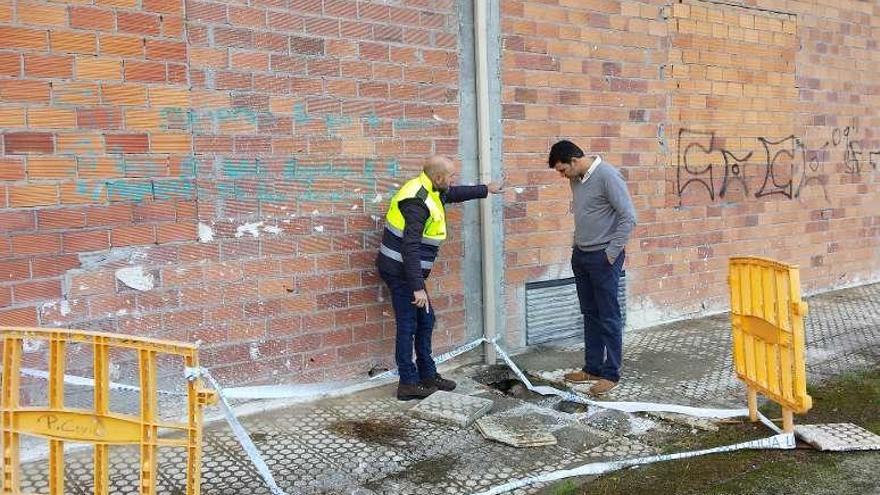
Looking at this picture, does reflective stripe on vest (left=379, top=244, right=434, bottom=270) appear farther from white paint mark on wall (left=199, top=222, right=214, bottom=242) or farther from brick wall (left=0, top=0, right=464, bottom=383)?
white paint mark on wall (left=199, top=222, right=214, bottom=242)

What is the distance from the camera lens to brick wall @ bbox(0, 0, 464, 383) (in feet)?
13.5

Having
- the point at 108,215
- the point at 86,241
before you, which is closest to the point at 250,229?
the point at 108,215

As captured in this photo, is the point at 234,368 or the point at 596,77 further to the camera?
the point at 596,77

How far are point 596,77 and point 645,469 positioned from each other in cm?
372

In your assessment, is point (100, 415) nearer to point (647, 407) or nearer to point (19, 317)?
point (19, 317)

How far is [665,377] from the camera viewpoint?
5.74 metres

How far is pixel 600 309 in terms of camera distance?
5.41 m

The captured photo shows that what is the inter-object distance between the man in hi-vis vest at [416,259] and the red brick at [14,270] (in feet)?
6.93

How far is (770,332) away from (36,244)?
13.4 ft

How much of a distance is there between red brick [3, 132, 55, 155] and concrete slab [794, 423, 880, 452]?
4562 mm

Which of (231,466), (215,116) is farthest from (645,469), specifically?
(215,116)

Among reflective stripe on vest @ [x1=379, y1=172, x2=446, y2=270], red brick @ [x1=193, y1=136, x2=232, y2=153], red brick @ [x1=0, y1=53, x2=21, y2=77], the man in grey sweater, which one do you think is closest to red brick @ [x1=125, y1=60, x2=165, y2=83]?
red brick @ [x1=193, y1=136, x2=232, y2=153]

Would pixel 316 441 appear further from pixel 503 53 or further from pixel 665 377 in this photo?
pixel 503 53

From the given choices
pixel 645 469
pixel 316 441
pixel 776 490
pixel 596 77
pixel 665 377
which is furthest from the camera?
pixel 596 77
